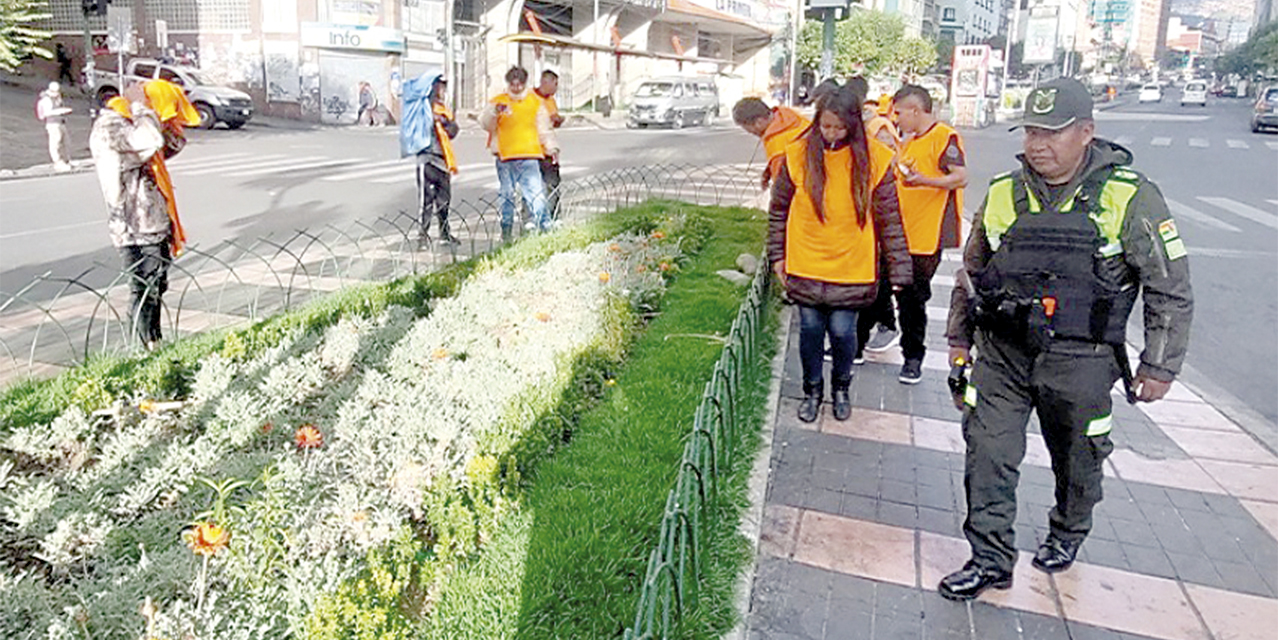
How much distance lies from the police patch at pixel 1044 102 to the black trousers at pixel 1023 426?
0.73m

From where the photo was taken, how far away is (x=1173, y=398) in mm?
5293

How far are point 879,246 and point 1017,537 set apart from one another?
57.3 inches

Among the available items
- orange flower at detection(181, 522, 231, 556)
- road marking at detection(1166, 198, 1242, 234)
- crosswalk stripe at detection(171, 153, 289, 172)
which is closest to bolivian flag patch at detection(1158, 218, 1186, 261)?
orange flower at detection(181, 522, 231, 556)

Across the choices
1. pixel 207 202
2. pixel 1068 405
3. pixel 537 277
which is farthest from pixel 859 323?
pixel 207 202

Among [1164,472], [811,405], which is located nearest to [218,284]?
[811,405]

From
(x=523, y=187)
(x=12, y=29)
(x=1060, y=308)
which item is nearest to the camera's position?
(x=1060, y=308)

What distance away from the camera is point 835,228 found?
4.21m

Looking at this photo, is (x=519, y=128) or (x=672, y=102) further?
(x=672, y=102)

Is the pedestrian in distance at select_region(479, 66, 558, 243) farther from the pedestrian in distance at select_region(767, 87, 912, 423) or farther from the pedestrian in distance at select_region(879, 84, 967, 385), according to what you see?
the pedestrian in distance at select_region(767, 87, 912, 423)

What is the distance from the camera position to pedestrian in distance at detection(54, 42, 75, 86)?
1198 inches

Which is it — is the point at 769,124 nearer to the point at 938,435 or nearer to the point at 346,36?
the point at 938,435

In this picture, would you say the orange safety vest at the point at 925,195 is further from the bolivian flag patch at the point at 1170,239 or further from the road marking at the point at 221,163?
the road marking at the point at 221,163

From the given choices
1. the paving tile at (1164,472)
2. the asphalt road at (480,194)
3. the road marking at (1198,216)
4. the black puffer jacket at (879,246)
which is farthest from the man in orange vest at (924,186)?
the road marking at (1198,216)

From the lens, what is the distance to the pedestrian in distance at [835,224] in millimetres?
4070
